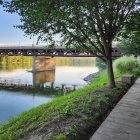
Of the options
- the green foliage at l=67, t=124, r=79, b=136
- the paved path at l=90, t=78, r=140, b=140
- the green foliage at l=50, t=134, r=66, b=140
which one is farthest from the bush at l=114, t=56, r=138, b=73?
the green foliage at l=50, t=134, r=66, b=140

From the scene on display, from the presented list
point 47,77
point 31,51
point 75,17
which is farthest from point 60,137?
point 31,51

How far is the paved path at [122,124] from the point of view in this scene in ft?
24.3

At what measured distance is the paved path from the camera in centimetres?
739

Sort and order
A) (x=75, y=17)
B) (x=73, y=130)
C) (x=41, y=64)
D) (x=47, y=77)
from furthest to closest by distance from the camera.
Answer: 1. (x=41, y=64)
2. (x=47, y=77)
3. (x=75, y=17)
4. (x=73, y=130)

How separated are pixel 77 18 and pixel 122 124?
7488 mm

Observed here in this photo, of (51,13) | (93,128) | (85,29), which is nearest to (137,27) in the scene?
(85,29)

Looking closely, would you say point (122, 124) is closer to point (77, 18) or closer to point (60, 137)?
point (60, 137)

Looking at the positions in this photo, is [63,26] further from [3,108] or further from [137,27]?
[3,108]

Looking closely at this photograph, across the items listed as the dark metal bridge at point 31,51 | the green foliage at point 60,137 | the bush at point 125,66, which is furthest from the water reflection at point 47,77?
the green foliage at point 60,137

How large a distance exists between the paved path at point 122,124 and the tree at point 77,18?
4.33 metres

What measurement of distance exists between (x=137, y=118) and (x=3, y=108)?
1061 inches

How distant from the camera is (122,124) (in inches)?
334

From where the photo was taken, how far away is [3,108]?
34.3 metres

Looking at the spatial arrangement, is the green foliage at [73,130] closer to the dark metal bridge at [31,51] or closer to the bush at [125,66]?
the bush at [125,66]
